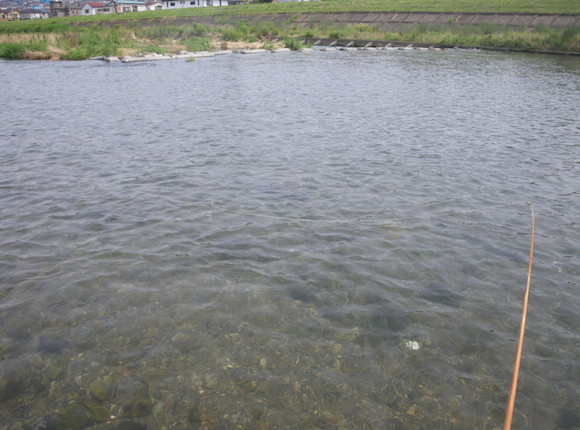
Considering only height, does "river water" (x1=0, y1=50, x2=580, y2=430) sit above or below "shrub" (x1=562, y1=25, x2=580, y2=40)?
below

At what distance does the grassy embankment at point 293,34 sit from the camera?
39.1 metres

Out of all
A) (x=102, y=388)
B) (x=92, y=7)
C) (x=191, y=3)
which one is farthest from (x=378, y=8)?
(x=92, y=7)

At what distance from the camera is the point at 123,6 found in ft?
413

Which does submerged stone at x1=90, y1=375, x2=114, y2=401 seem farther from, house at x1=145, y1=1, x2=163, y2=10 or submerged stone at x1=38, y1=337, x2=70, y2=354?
house at x1=145, y1=1, x2=163, y2=10

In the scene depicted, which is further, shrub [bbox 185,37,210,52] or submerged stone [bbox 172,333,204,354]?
shrub [bbox 185,37,210,52]

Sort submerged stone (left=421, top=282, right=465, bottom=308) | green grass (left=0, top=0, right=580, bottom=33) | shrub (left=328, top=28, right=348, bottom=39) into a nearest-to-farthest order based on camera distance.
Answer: submerged stone (left=421, top=282, right=465, bottom=308) → green grass (left=0, top=0, right=580, bottom=33) → shrub (left=328, top=28, right=348, bottom=39)

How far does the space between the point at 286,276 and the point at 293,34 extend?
58.3 metres

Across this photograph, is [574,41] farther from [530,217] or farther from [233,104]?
[530,217]

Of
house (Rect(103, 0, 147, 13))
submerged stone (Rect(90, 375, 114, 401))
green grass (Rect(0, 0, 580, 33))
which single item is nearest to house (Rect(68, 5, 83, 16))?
house (Rect(103, 0, 147, 13))

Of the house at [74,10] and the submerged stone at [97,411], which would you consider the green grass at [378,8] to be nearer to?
the submerged stone at [97,411]

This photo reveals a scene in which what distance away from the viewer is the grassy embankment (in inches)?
1540

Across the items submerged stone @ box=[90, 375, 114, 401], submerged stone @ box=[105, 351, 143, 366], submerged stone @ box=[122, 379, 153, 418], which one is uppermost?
submerged stone @ box=[105, 351, 143, 366]

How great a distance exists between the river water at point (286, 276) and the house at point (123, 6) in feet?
434

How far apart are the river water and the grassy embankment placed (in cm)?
3239
